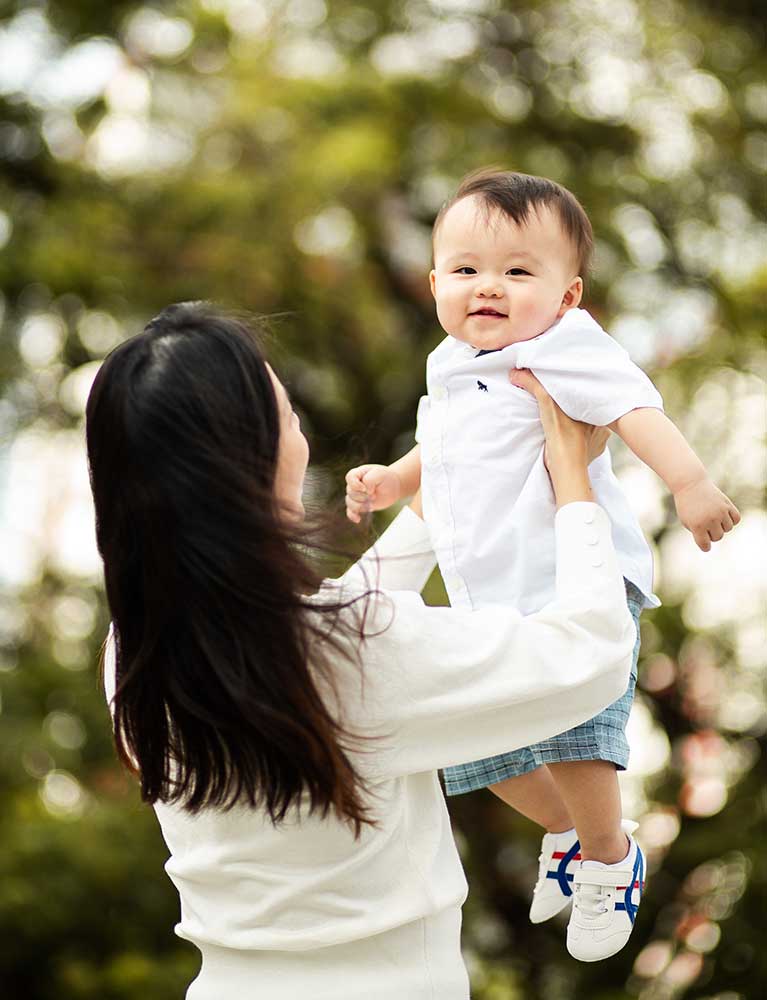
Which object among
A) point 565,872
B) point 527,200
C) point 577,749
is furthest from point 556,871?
point 527,200

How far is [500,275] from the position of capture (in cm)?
155

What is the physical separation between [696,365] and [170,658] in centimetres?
448

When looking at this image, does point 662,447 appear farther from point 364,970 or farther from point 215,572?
point 364,970

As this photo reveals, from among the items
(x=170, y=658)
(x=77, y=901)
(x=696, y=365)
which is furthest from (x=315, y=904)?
(x=696, y=365)

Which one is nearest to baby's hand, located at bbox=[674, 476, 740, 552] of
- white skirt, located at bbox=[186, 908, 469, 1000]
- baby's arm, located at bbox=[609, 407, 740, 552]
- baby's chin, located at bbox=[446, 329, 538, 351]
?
baby's arm, located at bbox=[609, 407, 740, 552]

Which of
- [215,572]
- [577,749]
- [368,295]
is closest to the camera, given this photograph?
[215,572]

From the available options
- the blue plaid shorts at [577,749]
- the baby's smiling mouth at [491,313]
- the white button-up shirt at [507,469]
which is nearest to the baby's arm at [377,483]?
the white button-up shirt at [507,469]

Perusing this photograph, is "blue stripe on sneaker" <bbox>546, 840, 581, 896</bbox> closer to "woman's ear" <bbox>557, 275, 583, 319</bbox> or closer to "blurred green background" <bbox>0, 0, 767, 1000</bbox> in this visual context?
"woman's ear" <bbox>557, 275, 583, 319</bbox>

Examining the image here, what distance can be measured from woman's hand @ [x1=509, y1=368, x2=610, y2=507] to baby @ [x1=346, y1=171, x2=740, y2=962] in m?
0.02

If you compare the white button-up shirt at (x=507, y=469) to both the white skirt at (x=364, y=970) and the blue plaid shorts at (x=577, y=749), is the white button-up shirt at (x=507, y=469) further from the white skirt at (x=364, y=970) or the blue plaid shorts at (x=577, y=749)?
the white skirt at (x=364, y=970)

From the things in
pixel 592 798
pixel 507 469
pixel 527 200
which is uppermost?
pixel 527 200

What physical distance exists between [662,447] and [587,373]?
4.6 inches

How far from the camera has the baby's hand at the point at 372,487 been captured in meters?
1.72

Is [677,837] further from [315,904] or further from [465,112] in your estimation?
[315,904]
